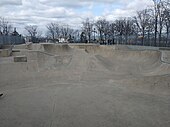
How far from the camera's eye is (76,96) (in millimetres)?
11406

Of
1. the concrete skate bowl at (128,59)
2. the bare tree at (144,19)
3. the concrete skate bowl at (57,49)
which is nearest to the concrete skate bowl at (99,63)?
the concrete skate bowl at (128,59)

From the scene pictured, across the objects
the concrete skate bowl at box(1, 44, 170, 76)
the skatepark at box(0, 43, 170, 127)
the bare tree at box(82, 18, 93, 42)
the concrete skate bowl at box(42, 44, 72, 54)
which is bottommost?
the skatepark at box(0, 43, 170, 127)

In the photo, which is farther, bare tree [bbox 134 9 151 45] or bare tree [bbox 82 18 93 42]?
bare tree [bbox 82 18 93 42]

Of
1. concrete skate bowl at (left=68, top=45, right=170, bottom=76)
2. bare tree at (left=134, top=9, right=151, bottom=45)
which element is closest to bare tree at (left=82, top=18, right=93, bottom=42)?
bare tree at (left=134, top=9, right=151, bottom=45)

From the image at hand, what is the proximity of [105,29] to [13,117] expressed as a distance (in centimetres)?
5806

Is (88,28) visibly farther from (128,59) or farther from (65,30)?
(128,59)

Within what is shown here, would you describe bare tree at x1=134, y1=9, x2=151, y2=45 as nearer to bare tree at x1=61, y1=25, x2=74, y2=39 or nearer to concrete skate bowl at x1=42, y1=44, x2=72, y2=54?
concrete skate bowl at x1=42, y1=44, x2=72, y2=54

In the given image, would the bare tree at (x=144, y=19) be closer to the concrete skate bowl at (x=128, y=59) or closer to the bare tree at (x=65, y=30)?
the concrete skate bowl at (x=128, y=59)

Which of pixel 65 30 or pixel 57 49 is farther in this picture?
pixel 65 30

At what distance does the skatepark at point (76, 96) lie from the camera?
7.97 metres

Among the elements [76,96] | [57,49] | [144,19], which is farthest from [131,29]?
[76,96]

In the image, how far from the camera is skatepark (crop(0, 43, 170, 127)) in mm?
7969

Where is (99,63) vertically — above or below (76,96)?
above

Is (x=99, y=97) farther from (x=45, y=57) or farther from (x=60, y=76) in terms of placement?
(x=45, y=57)
